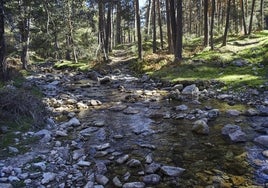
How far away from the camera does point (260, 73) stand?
17.6 meters

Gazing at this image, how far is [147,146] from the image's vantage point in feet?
28.3

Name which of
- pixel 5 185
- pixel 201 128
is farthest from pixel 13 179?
pixel 201 128

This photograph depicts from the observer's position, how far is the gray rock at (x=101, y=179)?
6.53 metres

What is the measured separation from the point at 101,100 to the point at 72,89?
3.87 meters

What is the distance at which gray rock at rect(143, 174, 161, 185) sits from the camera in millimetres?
6533

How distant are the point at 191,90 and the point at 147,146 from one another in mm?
7837

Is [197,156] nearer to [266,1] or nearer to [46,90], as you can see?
[46,90]

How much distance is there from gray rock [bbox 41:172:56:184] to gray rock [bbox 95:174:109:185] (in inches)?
34.2

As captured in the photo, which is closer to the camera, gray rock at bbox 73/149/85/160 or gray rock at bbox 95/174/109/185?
gray rock at bbox 95/174/109/185

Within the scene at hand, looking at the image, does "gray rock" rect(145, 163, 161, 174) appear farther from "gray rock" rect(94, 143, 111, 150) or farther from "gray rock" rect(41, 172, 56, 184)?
"gray rock" rect(41, 172, 56, 184)

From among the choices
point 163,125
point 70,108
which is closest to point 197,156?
point 163,125

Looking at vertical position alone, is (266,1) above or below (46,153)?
above

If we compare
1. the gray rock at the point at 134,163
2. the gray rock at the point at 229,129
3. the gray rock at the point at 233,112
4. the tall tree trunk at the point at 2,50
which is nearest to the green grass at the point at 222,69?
the gray rock at the point at 233,112

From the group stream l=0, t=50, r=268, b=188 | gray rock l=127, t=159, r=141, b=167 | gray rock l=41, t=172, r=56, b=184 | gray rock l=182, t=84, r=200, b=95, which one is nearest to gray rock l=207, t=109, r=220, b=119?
stream l=0, t=50, r=268, b=188
